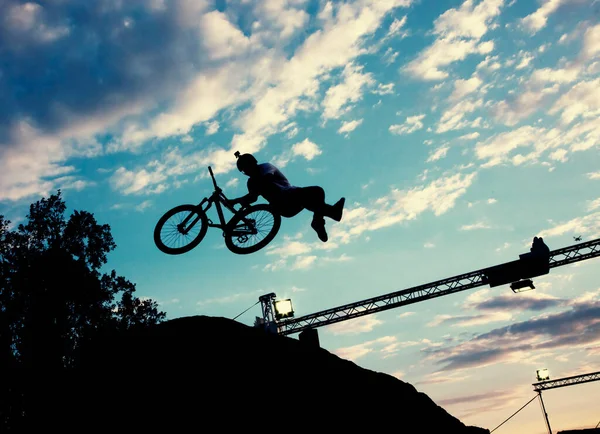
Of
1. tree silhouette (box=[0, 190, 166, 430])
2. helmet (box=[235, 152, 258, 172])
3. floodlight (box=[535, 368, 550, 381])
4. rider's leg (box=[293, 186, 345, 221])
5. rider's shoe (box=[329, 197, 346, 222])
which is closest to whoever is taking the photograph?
rider's leg (box=[293, 186, 345, 221])

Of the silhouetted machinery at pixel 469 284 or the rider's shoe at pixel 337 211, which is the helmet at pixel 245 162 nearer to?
the rider's shoe at pixel 337 211

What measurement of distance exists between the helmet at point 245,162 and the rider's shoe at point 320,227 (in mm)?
1303

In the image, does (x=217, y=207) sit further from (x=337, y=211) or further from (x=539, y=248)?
(x=539, y=248)

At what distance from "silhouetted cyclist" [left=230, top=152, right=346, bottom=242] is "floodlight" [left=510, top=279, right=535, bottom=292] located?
1777cm

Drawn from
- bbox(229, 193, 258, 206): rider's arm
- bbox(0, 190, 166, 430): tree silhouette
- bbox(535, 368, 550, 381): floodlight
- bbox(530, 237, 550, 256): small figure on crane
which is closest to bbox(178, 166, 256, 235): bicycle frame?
bbox(229, 193, 258, 206): rider's arm

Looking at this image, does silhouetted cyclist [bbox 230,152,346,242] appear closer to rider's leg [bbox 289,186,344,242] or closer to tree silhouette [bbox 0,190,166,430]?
rider's leg [bbox 289,186,344,242]

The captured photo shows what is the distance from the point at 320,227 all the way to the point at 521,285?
1797 centimetres

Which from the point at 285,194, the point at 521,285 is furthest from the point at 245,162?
the point at 521,285

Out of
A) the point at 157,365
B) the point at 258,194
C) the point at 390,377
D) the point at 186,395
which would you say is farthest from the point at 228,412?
the point at 390,377

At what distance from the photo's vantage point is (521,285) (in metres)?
21.2

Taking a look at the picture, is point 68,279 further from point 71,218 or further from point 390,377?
point 390,377

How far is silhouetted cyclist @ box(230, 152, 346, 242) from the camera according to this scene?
6469 mm

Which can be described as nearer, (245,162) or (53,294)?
(245,162)

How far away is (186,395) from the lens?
17.5 ft
